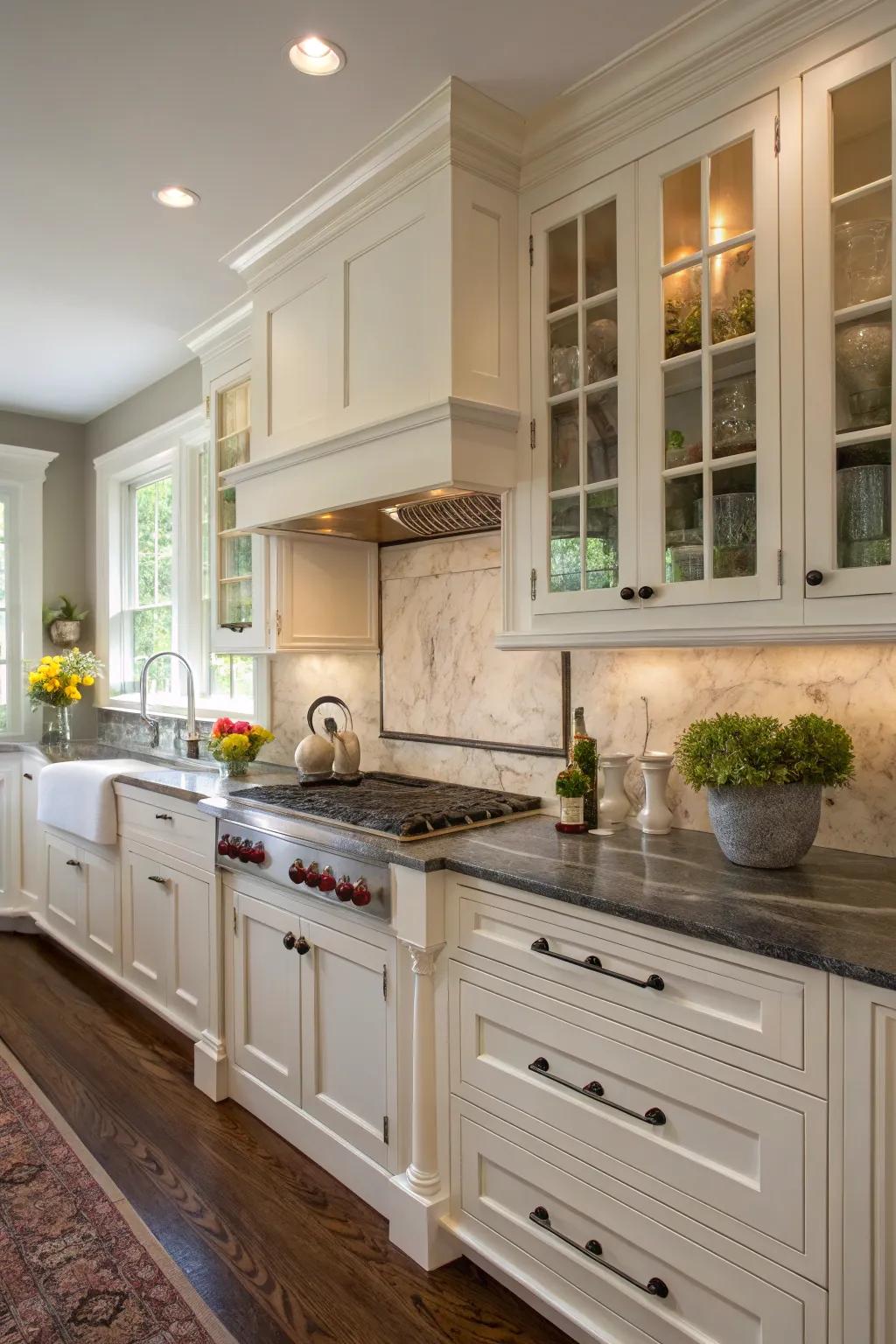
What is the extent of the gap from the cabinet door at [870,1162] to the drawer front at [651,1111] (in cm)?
5

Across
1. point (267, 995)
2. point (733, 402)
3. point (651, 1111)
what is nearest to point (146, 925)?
point (267, 995)

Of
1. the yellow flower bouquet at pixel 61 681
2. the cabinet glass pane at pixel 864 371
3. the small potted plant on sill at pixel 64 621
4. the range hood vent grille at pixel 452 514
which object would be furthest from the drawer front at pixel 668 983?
the small potted plant on sill at pixel 64 621

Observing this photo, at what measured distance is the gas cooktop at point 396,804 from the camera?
7.11 ft

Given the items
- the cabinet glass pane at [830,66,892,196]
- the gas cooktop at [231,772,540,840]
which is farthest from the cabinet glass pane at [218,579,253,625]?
the cabinet glass pane at [830,66,892,196]

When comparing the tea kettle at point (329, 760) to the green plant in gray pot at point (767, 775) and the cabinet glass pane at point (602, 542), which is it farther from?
the green plant in gray pot at point (767, 775)

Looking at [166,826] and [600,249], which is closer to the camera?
[600,249]

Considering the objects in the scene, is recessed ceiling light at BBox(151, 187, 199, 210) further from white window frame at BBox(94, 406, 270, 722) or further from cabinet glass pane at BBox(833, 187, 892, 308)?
cabinet glass pane at BBox(833, 187, 892, 308)

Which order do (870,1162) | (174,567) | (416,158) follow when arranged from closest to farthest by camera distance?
(870,1162) → (416,158) → (174,567)

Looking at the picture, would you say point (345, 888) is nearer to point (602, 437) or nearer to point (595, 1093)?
point (595, 1093)

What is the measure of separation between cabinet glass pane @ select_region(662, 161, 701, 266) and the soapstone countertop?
4.38 ft

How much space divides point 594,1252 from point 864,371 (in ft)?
5.75

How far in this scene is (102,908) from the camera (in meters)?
3.59

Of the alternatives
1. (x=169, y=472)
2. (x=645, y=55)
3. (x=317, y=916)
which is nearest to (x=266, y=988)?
(x=317, y=916)

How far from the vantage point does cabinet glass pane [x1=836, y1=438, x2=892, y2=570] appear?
61.9 inches
